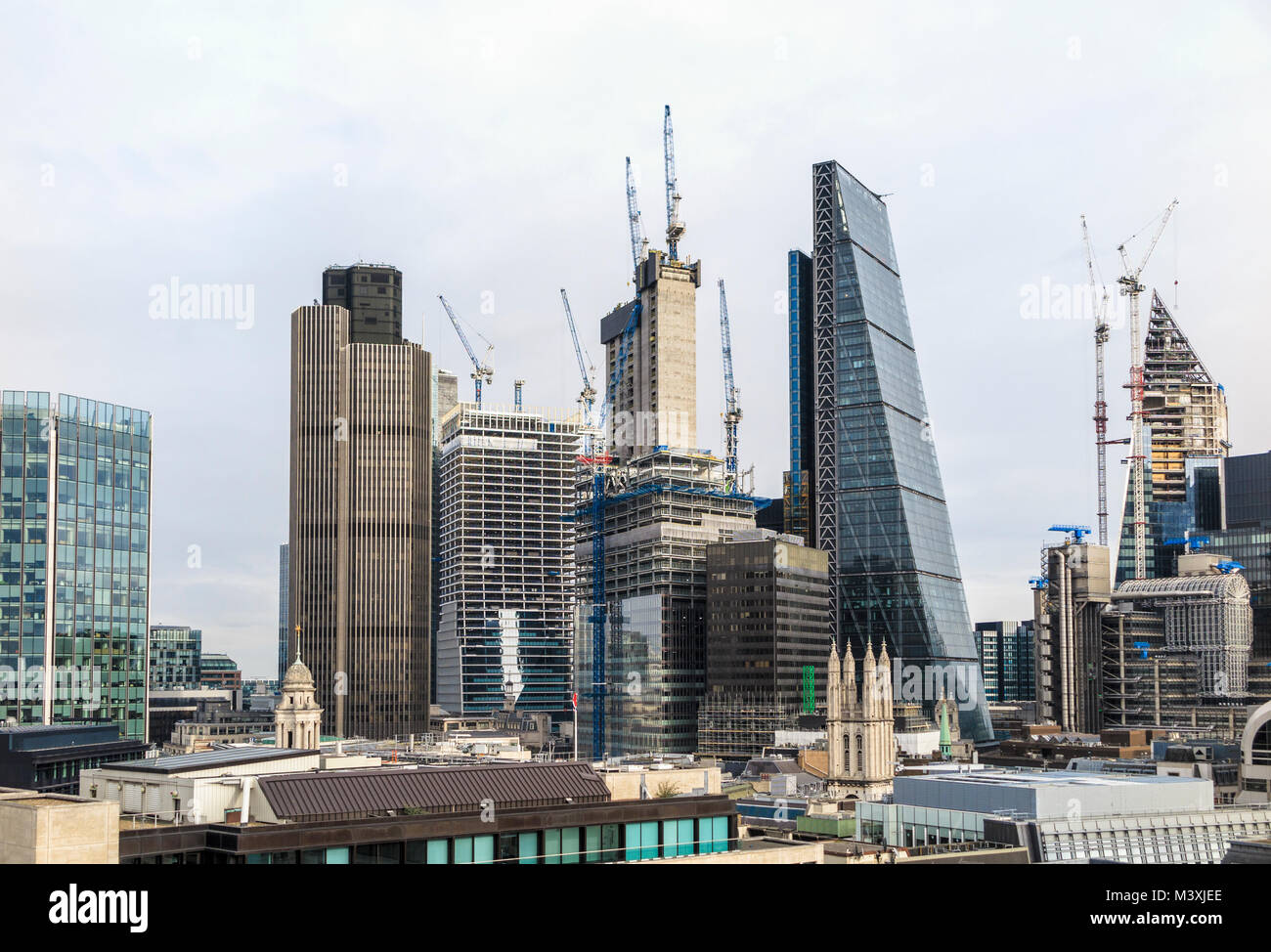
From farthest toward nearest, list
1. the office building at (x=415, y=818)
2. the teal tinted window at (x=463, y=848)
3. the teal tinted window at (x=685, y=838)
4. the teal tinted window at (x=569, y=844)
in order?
1. the teal tinted window at (x=685, y=838)
2. the teal tinted window at (x=569, y=844)
3. the teal tinted window at (x=463, y=848)
4. the office building at (x=415, y=818)

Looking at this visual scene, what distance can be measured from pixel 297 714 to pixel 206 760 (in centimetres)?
9240

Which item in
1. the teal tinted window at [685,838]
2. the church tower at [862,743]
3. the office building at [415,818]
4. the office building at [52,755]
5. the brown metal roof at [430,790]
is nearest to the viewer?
the office building at [415,818]

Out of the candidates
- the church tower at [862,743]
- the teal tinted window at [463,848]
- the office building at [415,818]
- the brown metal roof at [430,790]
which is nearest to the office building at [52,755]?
the office building at [415,818]

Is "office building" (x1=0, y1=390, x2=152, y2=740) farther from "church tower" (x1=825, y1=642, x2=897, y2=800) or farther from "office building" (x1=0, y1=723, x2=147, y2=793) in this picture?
"church tower" (x1=825, y1=642, x2=897, y2=800)

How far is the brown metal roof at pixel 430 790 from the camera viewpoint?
63781 mm

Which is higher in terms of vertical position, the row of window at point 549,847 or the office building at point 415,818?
the office building at point 415,818

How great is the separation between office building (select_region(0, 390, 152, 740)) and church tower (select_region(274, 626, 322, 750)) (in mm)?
21685

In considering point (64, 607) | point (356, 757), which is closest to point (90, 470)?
point (64, 607)

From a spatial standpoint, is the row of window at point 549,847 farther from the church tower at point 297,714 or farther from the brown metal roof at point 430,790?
the church tower at point 297,714

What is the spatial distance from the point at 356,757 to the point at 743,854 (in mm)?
50325

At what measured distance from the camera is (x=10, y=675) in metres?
173

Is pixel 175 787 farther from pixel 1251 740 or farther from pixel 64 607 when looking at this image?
pixel 1251 740

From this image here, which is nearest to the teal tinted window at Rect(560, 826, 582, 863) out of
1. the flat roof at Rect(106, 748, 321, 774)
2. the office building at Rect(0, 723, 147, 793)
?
the flat roof at Rect(106, 748, 321, 774)

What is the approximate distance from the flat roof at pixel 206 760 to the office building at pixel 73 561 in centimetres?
8529
